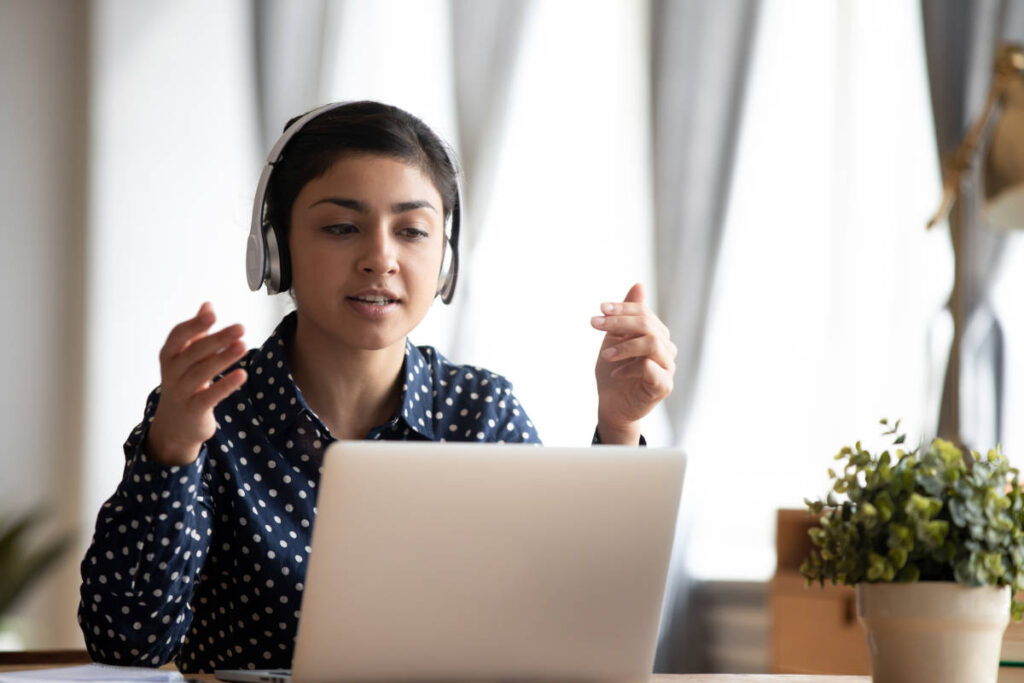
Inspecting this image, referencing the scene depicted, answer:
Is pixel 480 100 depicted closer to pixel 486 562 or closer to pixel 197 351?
pixel 197 351

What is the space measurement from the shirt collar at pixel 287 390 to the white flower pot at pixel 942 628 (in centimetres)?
69

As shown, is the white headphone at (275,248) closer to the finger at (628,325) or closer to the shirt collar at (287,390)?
the shirt collar at (287,390)

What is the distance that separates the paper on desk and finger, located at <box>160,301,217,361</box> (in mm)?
264

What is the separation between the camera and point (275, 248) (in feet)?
Result: 5.01

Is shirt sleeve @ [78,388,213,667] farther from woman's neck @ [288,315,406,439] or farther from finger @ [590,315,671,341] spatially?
finger @ [590,315,671,341]

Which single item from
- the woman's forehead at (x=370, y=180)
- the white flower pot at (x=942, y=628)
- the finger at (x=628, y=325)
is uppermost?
the woman's forehead at (x=370, y=180)

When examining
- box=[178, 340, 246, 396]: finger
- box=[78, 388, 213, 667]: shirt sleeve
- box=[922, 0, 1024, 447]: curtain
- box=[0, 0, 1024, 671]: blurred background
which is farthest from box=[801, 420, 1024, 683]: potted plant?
box=[0, 0, 1024, 671]: blurred background

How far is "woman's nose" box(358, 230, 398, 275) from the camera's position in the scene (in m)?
1.44

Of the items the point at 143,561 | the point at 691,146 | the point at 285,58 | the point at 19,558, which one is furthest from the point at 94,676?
the point at 285,58

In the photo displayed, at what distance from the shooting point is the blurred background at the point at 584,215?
3.16 metres

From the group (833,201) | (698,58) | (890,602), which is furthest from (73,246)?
(890,602)

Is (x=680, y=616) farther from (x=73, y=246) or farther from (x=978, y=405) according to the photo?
(x=73, y=246)

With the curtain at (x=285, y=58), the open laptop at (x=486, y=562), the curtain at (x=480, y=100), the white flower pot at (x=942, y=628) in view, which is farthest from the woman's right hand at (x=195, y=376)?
the curtain at (x=285, y=58)

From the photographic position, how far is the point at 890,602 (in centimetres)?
98
